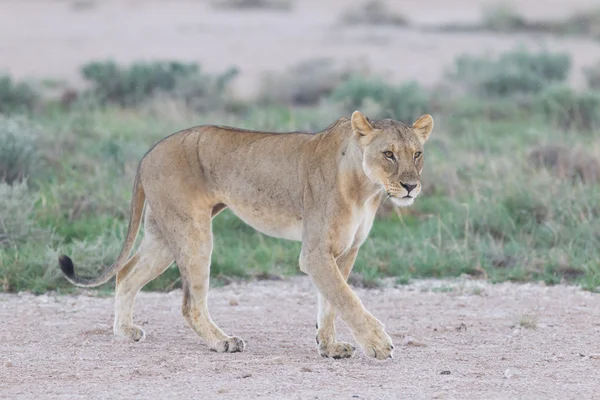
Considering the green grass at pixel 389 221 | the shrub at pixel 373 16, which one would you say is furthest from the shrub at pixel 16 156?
the shrub at pixel 373 16

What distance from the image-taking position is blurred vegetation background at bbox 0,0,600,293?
32.9 ft

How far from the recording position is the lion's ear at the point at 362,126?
276 inches

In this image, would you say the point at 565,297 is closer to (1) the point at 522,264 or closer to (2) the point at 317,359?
(1) the point at 522,264

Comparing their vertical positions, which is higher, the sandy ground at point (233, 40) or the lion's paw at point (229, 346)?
the lion's paw at point (229, 346)

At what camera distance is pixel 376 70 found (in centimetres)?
2397

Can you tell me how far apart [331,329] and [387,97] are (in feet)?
33.5

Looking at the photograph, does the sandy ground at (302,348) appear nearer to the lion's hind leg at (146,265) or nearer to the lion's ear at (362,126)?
the lion's hind leg at (146,265)

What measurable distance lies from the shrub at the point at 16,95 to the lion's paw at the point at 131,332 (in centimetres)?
929

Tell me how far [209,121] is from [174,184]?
Answer: 8.03 m

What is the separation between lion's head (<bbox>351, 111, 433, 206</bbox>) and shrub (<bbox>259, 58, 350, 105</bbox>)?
475 inches

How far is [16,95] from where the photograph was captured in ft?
55.0

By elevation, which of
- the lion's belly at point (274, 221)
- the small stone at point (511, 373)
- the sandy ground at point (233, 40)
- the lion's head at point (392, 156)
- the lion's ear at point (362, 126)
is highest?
the lion's ear at point (362, 126)

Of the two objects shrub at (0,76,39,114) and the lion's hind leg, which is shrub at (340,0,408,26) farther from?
the lion's hind leg

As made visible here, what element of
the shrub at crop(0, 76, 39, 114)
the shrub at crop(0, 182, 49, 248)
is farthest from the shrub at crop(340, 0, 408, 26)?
the shrub at crop(0, 182, 49, 248)
